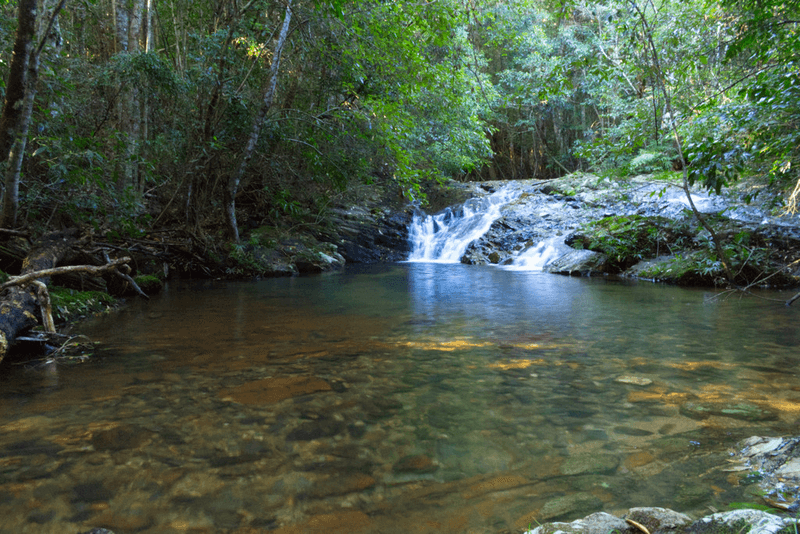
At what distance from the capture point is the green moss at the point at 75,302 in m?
4.85

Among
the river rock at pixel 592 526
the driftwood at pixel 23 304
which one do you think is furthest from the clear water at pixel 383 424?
the driftwood at pixel 23 304

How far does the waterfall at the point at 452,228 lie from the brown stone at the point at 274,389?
466 inches

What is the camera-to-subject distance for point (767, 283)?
295 inches

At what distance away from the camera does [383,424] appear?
90.9 inches

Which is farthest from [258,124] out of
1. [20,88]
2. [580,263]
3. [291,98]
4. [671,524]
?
[671,524]

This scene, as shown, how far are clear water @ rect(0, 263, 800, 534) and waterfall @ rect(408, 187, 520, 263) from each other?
10.6 meters

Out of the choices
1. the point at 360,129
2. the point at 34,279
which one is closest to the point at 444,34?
the point at 360,129

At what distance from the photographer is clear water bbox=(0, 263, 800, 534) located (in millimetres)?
1632

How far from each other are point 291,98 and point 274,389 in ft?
32.0

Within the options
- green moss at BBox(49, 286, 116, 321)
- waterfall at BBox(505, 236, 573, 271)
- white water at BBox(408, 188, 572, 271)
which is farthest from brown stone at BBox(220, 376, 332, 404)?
white water at BBox(408, 188, 572, 271)

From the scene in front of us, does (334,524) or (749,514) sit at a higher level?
(749,514)

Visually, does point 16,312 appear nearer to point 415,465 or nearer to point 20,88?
point 20,88

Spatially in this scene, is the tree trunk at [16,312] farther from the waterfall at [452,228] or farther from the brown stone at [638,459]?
the waterfall at [452,228]

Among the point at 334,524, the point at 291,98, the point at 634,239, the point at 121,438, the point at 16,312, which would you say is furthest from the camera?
the point at 291,98
